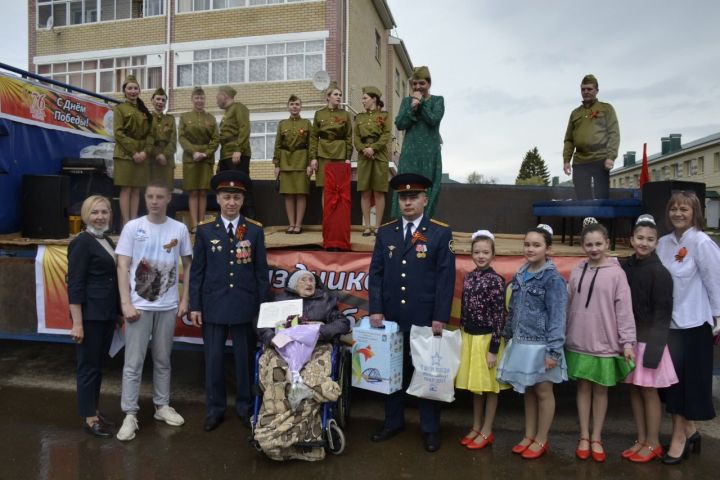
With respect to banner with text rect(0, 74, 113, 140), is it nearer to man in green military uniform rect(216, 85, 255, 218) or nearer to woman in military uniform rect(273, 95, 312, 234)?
man in green military uniform rect(216, 85, 255, 218)

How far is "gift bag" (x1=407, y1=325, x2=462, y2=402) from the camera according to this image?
377 centimetres

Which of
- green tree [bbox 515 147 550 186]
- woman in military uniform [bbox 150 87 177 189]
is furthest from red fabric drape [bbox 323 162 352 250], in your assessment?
green tree [bbox 515 147 550 186]

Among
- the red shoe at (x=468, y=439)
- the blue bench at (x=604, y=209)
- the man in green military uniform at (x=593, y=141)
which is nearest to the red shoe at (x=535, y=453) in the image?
the red shoe at (x=468, y=439)

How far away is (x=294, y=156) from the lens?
688 centimetres

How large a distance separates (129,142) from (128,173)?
1.25ft

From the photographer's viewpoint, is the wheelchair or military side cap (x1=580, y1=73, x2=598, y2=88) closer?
the wheelchair

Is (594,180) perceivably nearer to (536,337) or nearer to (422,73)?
(422,73)

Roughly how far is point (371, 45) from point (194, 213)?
1633 cm

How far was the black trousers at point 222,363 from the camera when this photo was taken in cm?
424

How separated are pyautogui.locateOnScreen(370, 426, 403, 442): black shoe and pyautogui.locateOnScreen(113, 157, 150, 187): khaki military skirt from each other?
4470 millimetres

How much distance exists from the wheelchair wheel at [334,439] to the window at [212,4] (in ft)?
59.0

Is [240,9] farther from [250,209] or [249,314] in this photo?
[249,314]

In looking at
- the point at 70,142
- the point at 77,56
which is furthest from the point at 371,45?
the point at 70,142

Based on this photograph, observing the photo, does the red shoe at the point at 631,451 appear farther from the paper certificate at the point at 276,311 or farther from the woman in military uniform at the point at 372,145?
the woman in military uniform at the point at 372,145
